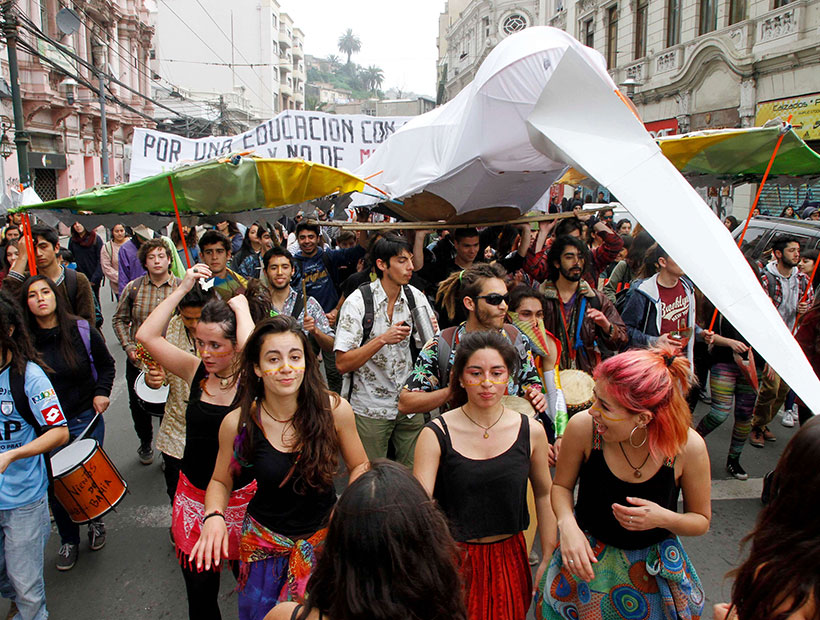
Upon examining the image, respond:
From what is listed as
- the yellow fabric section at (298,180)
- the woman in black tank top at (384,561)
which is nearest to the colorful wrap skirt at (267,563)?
the woman in black tank top at (384,561)

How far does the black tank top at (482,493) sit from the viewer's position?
258 centimetres

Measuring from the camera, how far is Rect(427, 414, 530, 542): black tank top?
2580mm

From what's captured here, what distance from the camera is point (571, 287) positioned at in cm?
466

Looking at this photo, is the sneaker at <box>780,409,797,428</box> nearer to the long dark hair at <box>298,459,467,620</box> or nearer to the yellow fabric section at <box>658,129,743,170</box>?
the yellow fabric section at <box>658,129,743,170</box>

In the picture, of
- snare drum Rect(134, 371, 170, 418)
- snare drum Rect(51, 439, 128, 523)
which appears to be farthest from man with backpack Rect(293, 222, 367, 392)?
snare drum Rect(51, 439, 128, 523)

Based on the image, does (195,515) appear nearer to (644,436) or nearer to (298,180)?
(644,436)

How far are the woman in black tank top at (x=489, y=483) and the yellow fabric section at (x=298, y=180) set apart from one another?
257 cm

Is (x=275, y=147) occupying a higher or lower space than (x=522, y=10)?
lower

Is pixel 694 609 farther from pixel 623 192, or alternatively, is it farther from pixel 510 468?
pixel 623 192

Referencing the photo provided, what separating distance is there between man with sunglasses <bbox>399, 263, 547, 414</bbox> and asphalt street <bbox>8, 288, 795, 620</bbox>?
1348mm

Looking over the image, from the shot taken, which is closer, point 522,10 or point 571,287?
point 571,287

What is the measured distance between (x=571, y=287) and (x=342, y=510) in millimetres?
3446

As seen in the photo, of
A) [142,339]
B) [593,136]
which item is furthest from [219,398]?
[593,136]

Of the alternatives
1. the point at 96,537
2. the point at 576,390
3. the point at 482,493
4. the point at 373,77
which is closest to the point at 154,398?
the point at 96,537
